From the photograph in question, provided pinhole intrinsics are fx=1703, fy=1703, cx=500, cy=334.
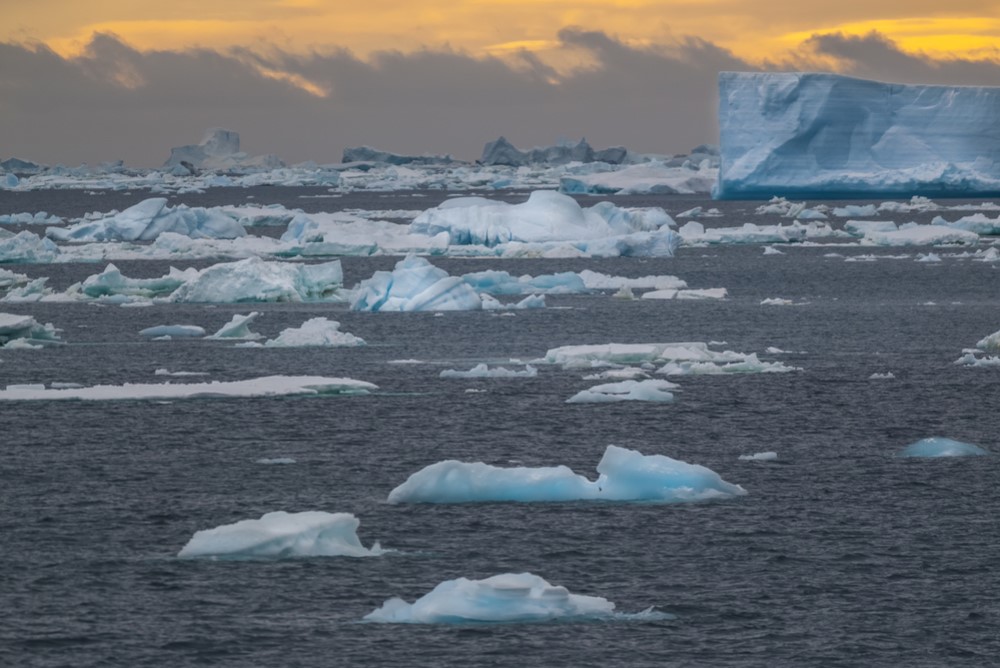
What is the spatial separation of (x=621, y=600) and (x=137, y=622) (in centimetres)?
257

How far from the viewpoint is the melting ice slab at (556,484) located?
1190cm

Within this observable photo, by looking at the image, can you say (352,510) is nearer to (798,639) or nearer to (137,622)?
(137,622)

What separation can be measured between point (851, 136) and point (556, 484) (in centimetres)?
4731

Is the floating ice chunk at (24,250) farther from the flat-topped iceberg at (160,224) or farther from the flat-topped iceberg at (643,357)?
the flat-topped iceberg at (643,357)

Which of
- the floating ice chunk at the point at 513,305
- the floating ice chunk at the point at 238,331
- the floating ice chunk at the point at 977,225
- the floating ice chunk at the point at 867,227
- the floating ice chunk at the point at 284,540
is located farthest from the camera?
the floating ice chunk at the point at 867,227

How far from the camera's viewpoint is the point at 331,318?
1059 inches

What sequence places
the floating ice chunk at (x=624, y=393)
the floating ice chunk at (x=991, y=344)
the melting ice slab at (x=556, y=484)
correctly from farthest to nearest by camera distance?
the floating ice chunk at (x=991, y=344) → the floating ice chunk at (x=624, y=393) → the melting ice slab at (x=556, y=484)

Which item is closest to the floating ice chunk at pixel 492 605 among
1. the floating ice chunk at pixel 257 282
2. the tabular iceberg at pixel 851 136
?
the floating ice chunk at pixel 257 282

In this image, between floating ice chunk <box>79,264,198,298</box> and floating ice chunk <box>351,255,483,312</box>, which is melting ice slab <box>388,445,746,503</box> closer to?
floating ice chunk <box>351,255,483,312</box>

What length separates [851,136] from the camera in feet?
188

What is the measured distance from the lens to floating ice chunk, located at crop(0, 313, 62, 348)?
2225 cm

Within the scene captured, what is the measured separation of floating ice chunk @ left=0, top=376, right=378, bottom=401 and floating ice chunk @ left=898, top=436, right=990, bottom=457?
5.74 meters

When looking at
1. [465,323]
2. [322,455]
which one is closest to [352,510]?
[322,455]

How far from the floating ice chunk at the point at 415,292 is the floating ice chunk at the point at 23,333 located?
19.2 feet
